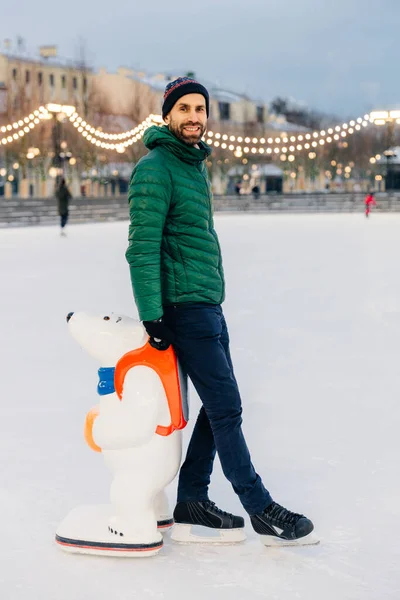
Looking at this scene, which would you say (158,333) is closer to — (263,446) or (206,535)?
(206,535)

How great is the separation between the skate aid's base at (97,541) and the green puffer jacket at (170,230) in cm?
73

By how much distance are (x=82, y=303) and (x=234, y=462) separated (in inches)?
253

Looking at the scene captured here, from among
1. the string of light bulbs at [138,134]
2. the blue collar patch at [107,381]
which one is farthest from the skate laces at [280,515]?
the string of light bulbs at [138,134]

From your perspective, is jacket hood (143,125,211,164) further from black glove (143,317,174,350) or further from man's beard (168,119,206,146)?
black glove (143,317,174,350)

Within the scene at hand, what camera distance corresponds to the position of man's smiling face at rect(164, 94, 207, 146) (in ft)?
10.3

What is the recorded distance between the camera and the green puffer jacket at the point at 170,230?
3021 mm

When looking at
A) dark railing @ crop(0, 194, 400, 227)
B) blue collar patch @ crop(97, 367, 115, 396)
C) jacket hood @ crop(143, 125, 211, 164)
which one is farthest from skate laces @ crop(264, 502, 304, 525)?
dark railing @ crop(0, 194, 400, 227)

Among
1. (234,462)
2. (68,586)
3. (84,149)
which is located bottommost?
(68,586)

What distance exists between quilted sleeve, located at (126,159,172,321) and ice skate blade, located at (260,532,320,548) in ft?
2.77

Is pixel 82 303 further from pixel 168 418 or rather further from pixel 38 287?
pixel 168 418

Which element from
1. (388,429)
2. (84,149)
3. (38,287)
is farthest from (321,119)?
(388,429)

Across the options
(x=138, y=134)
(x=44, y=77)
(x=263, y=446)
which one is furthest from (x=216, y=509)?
(x=44, y=77)

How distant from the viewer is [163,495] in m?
3.40

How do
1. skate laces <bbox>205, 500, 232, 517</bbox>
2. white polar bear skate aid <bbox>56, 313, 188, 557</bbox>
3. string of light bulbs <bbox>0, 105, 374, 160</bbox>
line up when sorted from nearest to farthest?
white polar bear skate aid <bbox>56, 313, 188, 557</bbox> → skate laces <bbox>205, 500, 232, 517</bbox> → string of light bulbs <bbox>0, 105, 374, 160</bbox>
